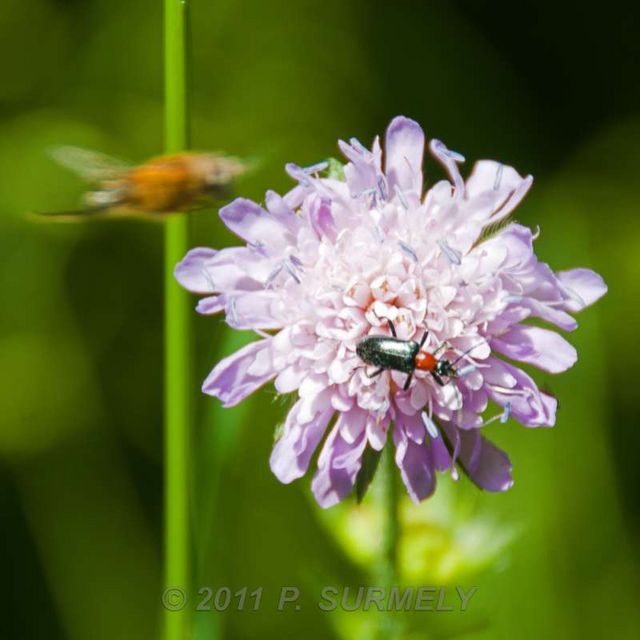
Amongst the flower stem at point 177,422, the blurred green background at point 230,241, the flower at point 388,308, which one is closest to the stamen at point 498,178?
the flower at point 388,308

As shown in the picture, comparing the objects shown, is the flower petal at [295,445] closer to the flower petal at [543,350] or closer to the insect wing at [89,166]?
the flower petal at [543,350]

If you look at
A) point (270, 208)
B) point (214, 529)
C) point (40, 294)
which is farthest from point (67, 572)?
point (270, 208)

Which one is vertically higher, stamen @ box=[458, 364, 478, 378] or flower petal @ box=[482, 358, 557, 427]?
stamen @ box=[458, 364, 478, 378]

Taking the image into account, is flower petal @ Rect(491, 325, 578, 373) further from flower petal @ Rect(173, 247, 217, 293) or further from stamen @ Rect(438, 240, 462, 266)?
flower petal @ Rect(173, 247, 217, 293)

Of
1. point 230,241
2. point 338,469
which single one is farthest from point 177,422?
point 230,241

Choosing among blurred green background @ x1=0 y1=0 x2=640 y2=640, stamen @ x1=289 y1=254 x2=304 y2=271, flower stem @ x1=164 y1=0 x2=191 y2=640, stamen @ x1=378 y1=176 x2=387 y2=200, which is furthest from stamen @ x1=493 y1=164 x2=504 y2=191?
blurred green background @ x1=0 y1=0 x2=640 y2=640
